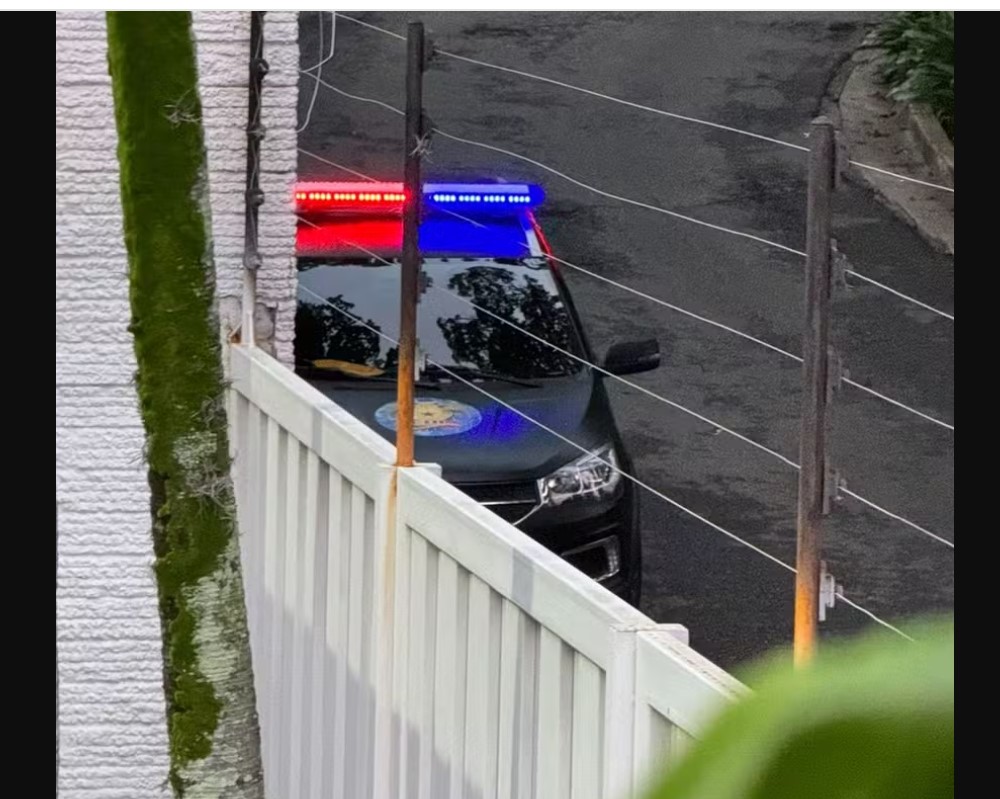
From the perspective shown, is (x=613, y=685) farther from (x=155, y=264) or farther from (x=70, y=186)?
(x=70, y=186)

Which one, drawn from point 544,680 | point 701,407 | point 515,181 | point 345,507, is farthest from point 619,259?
point 544,680

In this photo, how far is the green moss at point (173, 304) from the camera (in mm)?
1815

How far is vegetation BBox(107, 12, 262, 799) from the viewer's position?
182cm

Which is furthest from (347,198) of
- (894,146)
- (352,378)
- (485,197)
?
(894,146)

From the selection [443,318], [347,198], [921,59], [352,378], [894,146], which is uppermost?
[921,59]

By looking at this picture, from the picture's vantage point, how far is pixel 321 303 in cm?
342

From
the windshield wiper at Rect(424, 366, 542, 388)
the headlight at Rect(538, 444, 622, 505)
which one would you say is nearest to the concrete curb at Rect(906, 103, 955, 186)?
the headlight at Rect(538, 444, 622, 505)

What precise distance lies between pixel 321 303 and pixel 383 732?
4.87 feet

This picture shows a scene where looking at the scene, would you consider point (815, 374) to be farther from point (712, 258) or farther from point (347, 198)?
point (712, 258)

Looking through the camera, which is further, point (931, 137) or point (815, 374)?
point (931, 137)

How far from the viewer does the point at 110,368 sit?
282cm

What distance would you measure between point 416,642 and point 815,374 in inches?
32.3

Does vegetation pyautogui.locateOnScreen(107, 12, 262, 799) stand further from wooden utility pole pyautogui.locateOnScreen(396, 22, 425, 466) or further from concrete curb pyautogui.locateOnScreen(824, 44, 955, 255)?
concrete curb pyautogui.locateOnScreen(824, 44, 955, 255)

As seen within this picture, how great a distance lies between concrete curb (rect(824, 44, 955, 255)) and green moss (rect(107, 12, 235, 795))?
882 millimetres
